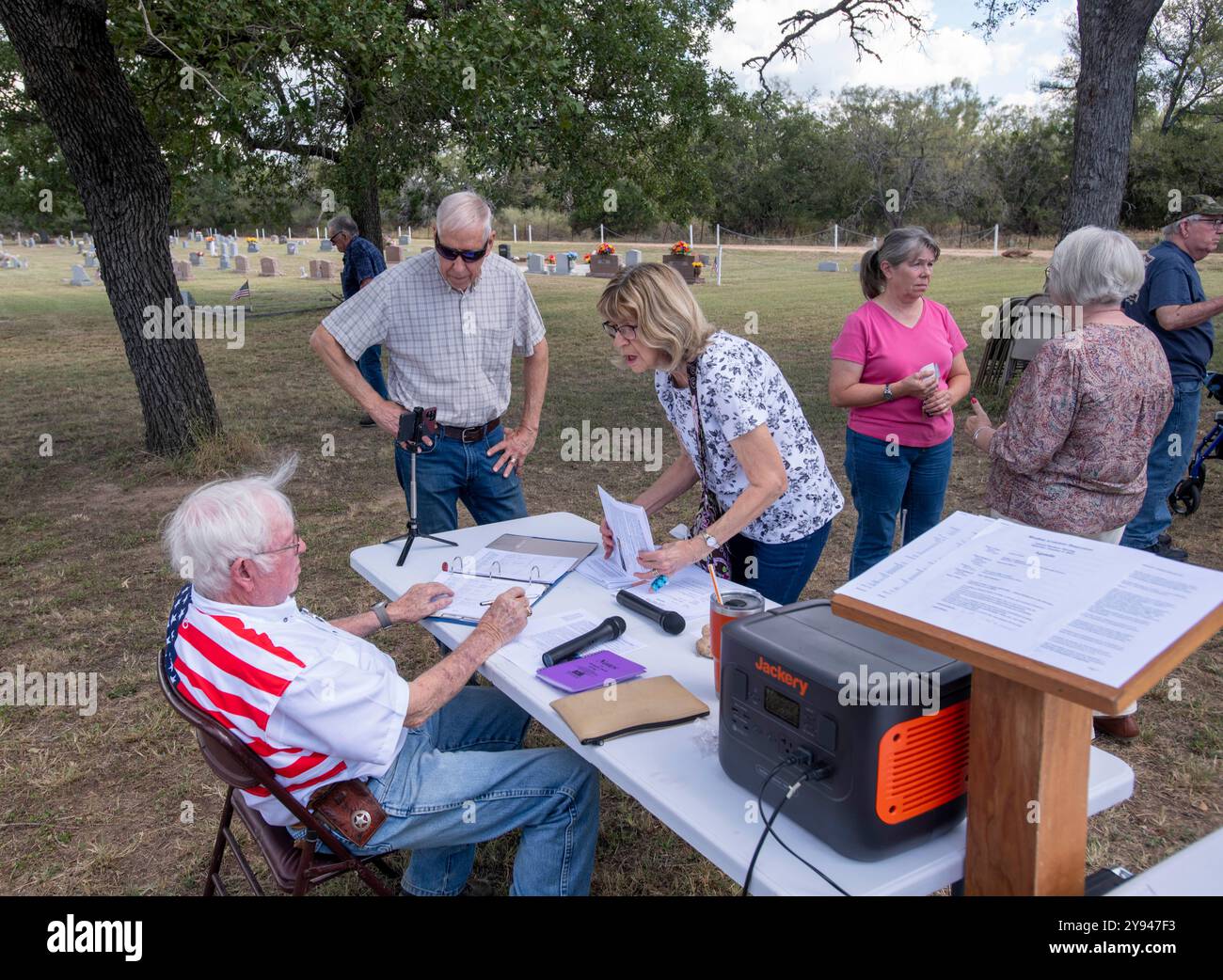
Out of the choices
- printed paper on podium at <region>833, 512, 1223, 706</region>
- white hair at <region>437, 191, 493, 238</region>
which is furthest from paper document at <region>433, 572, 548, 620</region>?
printed paper on podium at <region>833, 512, 1223, 706</region>

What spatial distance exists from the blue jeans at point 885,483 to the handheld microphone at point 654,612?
57.8 inches

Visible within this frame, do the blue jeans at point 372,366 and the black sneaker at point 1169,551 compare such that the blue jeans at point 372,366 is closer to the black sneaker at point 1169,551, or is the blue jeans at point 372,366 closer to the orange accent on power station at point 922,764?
the black sneaker at point 1169,551

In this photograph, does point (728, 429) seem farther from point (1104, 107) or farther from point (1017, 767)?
point (1104, 107)

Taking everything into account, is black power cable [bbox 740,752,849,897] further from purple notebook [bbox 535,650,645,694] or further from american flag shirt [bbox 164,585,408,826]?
american flag shirt [bbox 164,585,408,826]

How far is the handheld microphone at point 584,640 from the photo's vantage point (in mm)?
2275

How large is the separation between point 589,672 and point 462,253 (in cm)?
185

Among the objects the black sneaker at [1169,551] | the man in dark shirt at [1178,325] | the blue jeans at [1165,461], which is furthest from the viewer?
the black sneaker at [1169,551]

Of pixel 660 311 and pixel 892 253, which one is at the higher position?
pixel 892 253

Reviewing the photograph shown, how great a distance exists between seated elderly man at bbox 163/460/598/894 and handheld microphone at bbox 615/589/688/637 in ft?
1.33

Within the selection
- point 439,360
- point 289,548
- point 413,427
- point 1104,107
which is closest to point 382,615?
point 289,548

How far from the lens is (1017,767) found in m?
1.33

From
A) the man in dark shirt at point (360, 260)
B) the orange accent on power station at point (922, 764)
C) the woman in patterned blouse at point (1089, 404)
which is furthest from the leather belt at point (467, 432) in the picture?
the man in dark shirt at point (360, 260)

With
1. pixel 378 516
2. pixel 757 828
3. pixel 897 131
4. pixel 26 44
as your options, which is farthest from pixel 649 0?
pixel 897 131

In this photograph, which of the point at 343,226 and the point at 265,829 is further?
the point at 343,226
